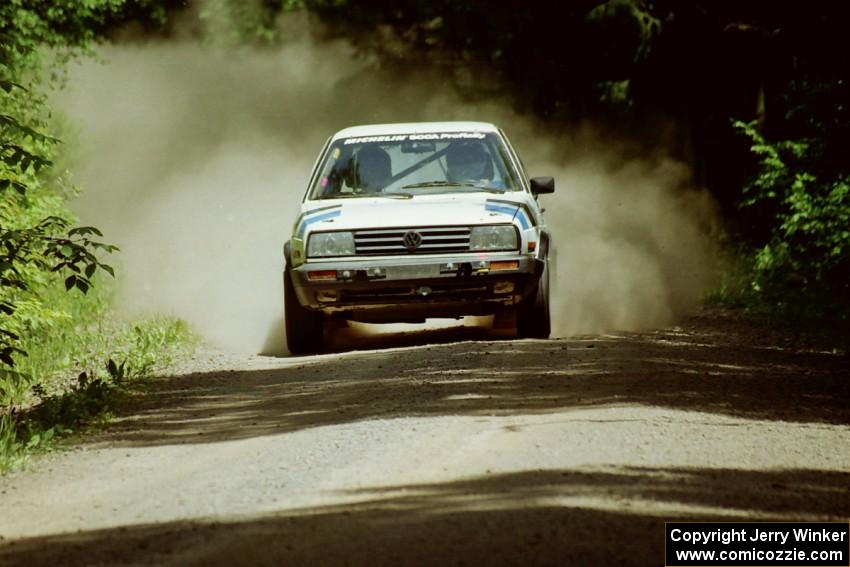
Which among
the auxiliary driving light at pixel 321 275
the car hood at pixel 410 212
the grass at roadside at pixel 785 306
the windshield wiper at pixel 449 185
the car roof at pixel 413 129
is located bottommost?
the grass at roadside at pixel 785 306

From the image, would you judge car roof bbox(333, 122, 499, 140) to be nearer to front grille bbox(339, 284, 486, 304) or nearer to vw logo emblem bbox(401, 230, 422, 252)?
vw logo emblem bbox(401, 230, 422, 252)

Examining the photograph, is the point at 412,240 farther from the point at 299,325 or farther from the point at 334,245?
the point at 299,325

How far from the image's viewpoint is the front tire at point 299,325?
43.0ft

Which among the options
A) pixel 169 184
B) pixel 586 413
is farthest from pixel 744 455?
pixel 169 184

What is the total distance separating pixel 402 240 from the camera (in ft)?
41.8

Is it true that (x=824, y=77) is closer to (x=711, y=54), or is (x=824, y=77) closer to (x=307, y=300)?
(x=307, y=300)

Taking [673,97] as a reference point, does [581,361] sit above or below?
below

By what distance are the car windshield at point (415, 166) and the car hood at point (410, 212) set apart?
321mm

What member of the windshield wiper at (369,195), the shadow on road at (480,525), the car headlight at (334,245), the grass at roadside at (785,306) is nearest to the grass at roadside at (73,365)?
the car headlight at (334,245)

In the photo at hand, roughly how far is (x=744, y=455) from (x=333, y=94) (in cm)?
2886

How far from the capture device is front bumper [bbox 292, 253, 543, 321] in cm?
1269

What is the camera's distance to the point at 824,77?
46.1 ft

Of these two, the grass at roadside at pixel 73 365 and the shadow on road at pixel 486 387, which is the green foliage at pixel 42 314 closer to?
the grass at roadside at pixel 73 365

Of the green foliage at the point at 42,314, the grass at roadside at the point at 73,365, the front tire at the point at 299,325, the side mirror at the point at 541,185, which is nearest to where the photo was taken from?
the green foliage at the point at 42,314
